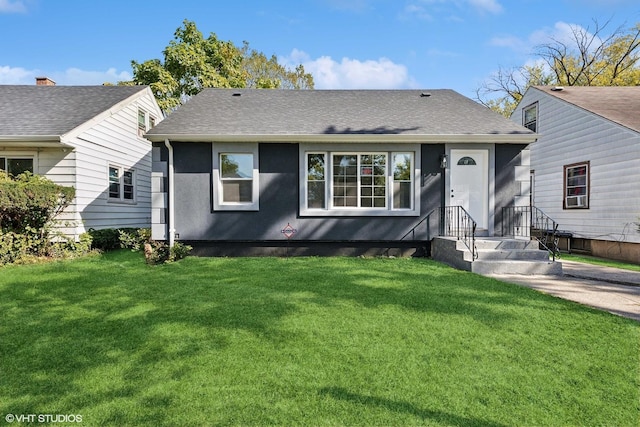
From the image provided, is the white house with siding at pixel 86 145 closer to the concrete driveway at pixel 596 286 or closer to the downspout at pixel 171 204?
the downspout at pixel 171 204

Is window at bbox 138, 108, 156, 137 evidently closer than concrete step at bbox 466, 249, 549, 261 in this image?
No

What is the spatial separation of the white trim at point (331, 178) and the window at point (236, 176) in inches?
45.5

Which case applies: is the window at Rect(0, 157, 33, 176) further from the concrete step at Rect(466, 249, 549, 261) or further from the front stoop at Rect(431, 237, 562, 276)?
the concrete step at Rect(466, 249, 549, 261)

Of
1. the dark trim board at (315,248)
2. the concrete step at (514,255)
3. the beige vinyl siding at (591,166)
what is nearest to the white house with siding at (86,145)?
the dark trim board at (315,248)

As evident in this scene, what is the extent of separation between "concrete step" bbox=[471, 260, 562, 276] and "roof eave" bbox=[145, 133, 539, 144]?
3.11 m

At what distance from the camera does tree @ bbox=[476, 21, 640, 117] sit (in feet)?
68.7

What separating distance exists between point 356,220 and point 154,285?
469 centimetres

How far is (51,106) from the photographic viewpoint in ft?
34.5

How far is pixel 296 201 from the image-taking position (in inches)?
328

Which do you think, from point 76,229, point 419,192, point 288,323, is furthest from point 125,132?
point 288,323

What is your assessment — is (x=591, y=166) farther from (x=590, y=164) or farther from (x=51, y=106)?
Answer: (x=51, y=106)

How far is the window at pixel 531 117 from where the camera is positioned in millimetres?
13349

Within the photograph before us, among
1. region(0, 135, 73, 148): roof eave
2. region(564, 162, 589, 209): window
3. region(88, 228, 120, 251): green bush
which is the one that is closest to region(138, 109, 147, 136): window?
region(0, 135, 73, 148): roof eave

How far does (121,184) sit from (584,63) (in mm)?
28122
